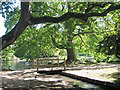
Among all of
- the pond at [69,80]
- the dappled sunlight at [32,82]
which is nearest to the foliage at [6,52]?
the pond at [69,80]

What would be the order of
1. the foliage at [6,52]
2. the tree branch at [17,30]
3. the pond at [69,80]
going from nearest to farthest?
1. the pond at [69,80]
2. the tree branch at [17,30]
3. the foliage at [6,52]

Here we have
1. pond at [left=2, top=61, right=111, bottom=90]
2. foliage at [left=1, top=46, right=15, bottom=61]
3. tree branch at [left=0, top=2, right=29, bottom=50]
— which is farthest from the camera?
foliage at [left=1, top=46, right=15, bottom=61]

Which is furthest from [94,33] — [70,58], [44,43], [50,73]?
[50,73]

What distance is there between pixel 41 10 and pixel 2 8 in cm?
496

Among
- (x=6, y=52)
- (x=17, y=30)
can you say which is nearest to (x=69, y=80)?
(x=17, y=30)

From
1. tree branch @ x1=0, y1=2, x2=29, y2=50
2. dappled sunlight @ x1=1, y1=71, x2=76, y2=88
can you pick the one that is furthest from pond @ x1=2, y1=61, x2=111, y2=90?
tree branch @ x1=0, y1=2, x2=29, y2=50

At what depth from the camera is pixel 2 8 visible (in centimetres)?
1106

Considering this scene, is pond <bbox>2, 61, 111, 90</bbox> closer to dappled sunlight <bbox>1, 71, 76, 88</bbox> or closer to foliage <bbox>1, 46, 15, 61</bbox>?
dappled sunlight <bbox>1, 71, 76, 88</bbox>

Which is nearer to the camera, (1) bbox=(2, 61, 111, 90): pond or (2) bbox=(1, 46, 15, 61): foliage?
(1) bbox=(2, 61, 111, 90): pond

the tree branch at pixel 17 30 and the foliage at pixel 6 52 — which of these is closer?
the tree branch at pixel 17 30

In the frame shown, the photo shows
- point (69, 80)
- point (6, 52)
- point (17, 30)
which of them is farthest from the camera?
point (6, 52)

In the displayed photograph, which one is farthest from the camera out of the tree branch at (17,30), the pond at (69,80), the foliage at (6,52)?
the foliage at (6,52)

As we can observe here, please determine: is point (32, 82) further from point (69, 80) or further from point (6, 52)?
point (6, 52)

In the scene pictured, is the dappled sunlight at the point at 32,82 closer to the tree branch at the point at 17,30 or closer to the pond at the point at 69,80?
the pond at the point at 69,80
